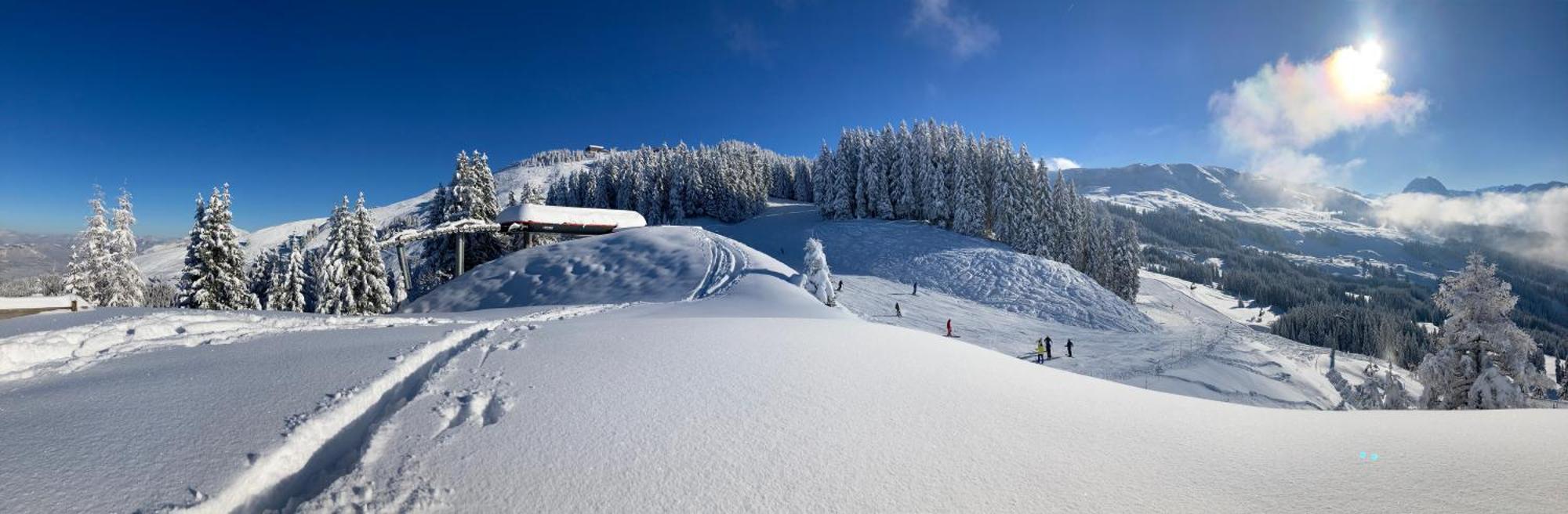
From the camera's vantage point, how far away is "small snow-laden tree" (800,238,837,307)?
2391 centimetres

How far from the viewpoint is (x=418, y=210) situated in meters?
144

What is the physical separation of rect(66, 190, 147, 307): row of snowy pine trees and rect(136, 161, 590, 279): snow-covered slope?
90205 mm

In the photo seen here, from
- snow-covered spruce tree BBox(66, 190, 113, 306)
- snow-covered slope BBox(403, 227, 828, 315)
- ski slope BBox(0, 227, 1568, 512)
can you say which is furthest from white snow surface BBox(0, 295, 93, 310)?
snow-covered spruce tree BBox(66, 190, 113, 306)

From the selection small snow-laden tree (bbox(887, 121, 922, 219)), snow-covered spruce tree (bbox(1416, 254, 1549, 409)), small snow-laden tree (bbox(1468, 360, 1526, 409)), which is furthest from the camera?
small snow-laden tree (bbox(887, 121, 922, 219))

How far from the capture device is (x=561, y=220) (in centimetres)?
3719

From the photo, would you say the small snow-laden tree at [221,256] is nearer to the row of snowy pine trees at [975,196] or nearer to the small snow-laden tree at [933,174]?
the row of snowy pine trees at [975,196]

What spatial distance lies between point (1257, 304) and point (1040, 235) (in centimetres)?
9562

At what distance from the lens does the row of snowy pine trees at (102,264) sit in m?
25.9

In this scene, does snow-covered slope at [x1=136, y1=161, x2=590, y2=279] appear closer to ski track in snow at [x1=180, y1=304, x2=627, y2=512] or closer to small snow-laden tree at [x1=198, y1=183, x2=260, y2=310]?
small snow-laden tree at [x1=198, y1=183, x2=260, y2=310]

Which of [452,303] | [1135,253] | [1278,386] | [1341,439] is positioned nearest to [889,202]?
[1135,253]

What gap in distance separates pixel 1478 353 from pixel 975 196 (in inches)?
1637

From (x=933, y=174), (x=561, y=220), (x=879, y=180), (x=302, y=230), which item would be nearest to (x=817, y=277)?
(x=561, y=220)

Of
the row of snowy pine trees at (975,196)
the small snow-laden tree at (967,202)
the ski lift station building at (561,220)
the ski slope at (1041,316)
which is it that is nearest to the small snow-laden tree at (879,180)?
the row of snowy pine trees at (975,196)

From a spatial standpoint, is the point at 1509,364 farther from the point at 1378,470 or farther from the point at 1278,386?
the point at 1378,470
